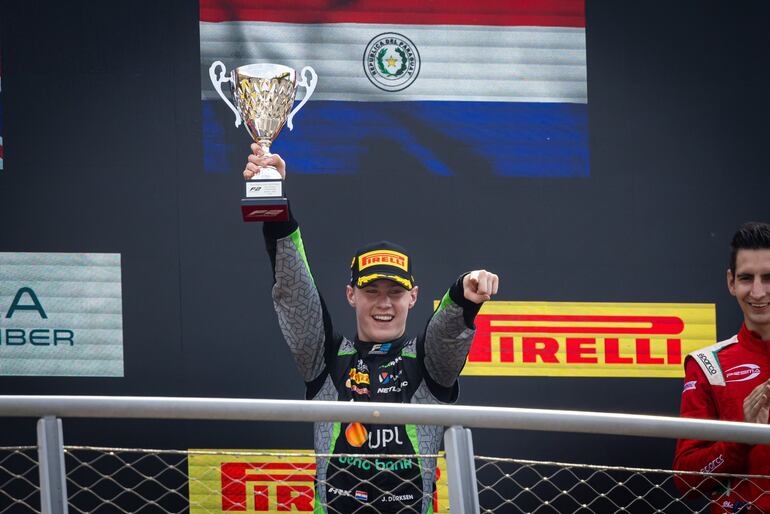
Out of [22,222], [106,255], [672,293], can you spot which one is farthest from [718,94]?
[22,222]

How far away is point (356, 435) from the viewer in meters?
2.09

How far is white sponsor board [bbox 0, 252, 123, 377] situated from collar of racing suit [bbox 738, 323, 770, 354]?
168 cm

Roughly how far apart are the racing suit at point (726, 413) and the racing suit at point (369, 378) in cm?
55

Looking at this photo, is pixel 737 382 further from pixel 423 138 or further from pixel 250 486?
pixel 250 486

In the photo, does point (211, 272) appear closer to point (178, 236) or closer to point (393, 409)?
point (178, 236)

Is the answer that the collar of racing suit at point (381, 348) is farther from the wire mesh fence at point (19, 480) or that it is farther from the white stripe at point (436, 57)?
the wire mesh fence at point (19, 480)

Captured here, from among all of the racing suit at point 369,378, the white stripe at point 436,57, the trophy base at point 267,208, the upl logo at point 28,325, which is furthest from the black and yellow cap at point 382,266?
the upl logo at point 28,325

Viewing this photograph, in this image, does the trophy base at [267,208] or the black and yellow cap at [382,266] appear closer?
the trophy base at [267,208]

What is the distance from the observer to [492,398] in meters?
2.79

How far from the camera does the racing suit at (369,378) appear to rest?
2061 millimetres

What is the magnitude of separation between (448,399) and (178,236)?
102cm

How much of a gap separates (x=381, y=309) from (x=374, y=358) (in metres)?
0.11

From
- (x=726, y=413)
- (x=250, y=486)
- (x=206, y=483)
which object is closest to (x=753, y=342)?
(x=726, y=413)

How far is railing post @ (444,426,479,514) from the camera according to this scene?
155 cm
